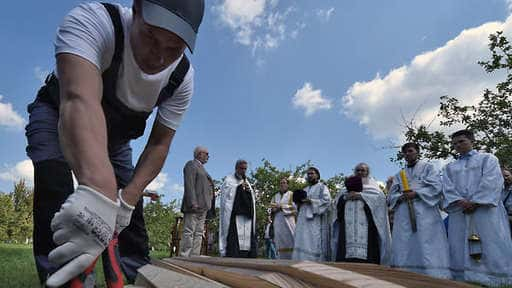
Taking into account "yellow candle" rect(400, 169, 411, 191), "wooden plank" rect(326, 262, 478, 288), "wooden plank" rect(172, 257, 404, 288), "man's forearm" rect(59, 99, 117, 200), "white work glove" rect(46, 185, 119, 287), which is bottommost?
"wooden plank" rect(326, 262, 478, 288)

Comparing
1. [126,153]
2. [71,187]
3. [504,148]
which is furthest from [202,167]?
[504,148]

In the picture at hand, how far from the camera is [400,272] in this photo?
4.88ft


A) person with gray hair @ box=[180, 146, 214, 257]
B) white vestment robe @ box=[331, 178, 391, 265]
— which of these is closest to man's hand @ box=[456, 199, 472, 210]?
white vestment robe @ box=[331, 178, 391, 265]

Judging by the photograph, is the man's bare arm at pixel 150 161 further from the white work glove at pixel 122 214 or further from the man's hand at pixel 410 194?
the man's hand at pixel 410 194

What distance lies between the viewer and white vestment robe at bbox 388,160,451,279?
23.1 ft

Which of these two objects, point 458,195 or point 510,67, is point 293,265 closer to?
point 458,195

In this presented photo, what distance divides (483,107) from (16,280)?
17260mm

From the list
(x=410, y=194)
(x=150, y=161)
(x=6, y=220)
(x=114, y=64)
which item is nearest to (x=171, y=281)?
(x=150, y=161)

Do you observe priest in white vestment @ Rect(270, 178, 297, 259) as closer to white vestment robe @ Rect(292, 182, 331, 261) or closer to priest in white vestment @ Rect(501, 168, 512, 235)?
white vestment robe @ Rect(292, 182, 331, 261)

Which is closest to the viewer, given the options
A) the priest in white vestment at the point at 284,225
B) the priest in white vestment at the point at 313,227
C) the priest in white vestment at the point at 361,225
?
the priest in white vestment at the point at 361,225

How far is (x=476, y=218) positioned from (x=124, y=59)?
6.72 meters

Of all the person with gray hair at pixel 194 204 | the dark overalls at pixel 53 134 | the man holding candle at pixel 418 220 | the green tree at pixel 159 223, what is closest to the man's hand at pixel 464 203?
the man holding candle at pixel 418 220

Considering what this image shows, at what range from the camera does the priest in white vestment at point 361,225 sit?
7.69 metres

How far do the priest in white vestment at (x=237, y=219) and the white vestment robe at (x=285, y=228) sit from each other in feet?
2.50
